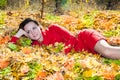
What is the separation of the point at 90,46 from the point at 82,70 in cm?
138

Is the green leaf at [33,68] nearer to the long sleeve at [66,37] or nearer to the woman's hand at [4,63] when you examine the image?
the woman's hand at [4,63]

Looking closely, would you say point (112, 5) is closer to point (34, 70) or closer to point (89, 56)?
point (89, 56)

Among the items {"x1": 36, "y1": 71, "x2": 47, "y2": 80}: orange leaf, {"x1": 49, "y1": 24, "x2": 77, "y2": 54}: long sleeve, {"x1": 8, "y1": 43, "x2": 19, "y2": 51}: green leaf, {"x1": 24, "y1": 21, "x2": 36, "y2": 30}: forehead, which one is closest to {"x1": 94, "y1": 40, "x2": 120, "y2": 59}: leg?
{"x1": 49, "y1": 24, "x2": 77, "y2": 54}: long sleeve

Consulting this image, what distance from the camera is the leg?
218 inches

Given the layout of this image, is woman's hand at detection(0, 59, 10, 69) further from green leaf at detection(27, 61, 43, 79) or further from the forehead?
the forehead

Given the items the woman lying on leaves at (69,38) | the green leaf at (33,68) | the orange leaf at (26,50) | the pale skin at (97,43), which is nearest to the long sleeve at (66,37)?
the woman lying on leaves at (69,38)

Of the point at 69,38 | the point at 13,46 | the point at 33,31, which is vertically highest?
the point at 33,31

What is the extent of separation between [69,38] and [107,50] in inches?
33.0

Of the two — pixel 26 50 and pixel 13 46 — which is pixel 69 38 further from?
pixel 13 46

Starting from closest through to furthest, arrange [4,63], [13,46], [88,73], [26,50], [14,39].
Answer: [88,73] < [4,63] < [26,50] < [13,46] < [14,39]

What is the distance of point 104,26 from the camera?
8438mm

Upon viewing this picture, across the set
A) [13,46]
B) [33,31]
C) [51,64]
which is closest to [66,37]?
[33,31]

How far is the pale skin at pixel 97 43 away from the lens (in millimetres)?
5555

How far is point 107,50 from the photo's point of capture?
5602mm
